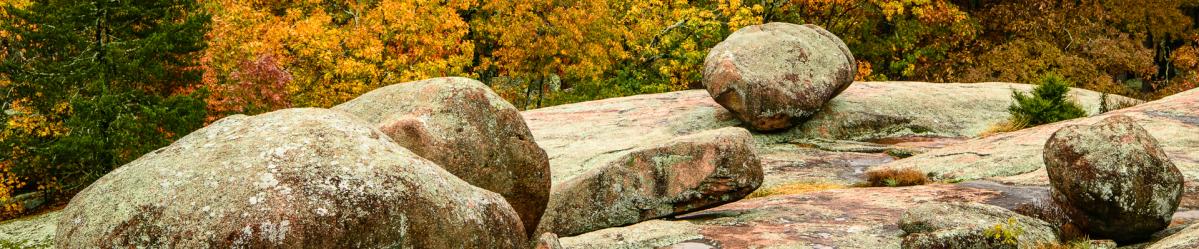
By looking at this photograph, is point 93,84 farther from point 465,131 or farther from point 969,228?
point 969,228

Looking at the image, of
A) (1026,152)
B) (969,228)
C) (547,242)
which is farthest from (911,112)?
(547,242)

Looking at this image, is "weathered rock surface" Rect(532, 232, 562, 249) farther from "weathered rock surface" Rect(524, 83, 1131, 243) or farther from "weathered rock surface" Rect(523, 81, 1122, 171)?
"weathered rock surface" Rect(523, 81, 1122, 171)

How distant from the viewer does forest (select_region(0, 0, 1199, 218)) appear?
36281 mm

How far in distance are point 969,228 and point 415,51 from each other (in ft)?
107

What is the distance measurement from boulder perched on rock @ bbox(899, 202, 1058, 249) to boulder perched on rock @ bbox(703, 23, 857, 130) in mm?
10689

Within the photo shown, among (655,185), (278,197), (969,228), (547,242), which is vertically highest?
(278,197)

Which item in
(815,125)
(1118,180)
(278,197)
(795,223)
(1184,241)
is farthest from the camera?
(815,125)

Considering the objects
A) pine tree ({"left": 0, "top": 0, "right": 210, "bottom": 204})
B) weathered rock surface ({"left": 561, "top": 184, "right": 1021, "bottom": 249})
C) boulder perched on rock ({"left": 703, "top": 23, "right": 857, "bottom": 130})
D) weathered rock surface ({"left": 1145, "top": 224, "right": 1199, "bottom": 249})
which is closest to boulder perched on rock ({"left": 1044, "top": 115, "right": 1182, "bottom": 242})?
weathered rock surface ({"left": 1145, "top": 224, "right": 1199, "bottom": 249})

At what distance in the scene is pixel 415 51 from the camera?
4131 centimetres

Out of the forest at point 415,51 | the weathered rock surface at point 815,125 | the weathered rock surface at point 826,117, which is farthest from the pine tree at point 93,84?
the weathered rock surface at point 815,125

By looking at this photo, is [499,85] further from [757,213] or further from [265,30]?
[757,213]

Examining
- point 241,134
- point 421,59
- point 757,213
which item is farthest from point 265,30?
point 241,134

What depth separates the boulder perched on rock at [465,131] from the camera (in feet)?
34.8

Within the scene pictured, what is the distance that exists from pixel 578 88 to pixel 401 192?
39803 millimetres
